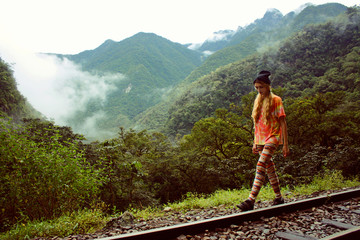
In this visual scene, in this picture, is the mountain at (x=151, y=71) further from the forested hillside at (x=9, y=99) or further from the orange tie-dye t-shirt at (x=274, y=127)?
the orange tie-dye t-shirt at (x=274, y=127)

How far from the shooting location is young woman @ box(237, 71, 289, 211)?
3.16 m

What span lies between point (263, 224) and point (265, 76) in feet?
6.65

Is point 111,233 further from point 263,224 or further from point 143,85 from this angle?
point 143,85

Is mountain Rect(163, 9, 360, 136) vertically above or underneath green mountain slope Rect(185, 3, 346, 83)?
underneath

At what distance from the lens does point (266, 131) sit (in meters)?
3.28

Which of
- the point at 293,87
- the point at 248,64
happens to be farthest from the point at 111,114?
the point at 293,87

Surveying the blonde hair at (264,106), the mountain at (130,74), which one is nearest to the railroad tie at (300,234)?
the blonde hair at (264,106)

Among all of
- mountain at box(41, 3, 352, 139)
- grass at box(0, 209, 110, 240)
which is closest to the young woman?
grass at box(0, 209, 110, 240)

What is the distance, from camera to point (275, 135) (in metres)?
3.17

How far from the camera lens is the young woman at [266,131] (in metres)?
3.16

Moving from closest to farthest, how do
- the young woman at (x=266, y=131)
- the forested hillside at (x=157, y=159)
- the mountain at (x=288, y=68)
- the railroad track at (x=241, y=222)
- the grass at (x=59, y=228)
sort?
the railroad track at (x=241, y=222) < the grass at (x=59, y=228) < the young woman at (x=266, y=131) < the forested hillside at (x=157, y=159) < the mountain at (x=288, y=68)

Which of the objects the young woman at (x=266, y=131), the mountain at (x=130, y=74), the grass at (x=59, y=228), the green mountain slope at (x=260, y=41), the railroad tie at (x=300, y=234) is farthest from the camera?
the green mountain slope at (x=260, y=41)

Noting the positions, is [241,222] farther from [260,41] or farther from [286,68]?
[260,41]

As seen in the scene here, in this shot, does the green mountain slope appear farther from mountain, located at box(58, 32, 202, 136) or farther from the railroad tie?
the railroad tie
